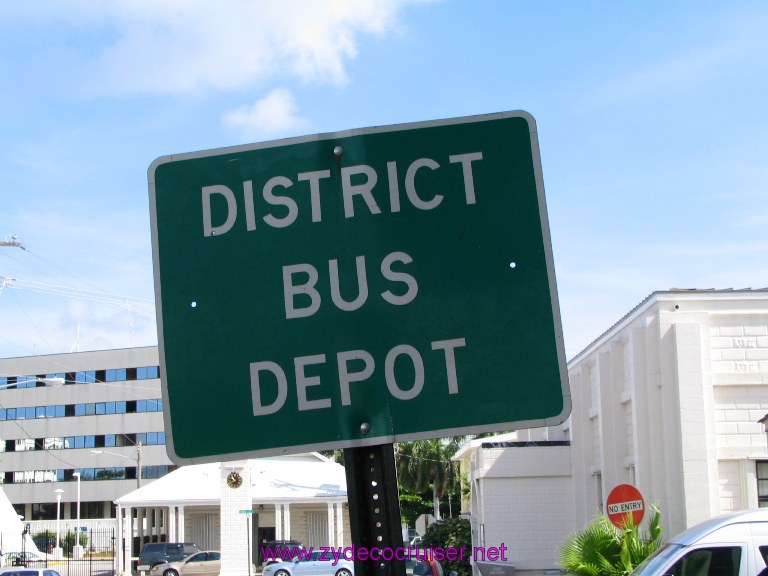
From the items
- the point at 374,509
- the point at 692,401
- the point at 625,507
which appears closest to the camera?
the point at 374,509

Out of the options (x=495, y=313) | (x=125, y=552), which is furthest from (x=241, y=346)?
(x=125, y=552)

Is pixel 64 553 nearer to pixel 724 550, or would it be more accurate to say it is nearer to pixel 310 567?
pixel 310 567

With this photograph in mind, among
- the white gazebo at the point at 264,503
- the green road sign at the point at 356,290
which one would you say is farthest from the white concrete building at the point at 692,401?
the white gazebo at the point at 264,503

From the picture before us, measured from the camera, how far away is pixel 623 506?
14.7 metres

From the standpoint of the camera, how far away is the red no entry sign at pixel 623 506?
47.8ft

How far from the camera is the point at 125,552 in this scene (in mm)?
44094

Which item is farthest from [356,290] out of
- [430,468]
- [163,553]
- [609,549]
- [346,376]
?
[430,468]

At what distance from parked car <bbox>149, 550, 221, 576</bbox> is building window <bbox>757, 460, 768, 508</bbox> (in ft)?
84.7

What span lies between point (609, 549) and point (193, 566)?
2683 cm

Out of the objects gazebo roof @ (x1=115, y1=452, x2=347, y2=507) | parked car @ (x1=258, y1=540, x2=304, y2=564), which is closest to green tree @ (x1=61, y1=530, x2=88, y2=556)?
gazebo roof @ (x1=115, y1=452, x2=347, y2=507)

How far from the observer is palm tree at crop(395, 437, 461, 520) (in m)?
62.3

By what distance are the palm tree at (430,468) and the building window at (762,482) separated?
1767 inches

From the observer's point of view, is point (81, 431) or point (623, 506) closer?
point (623, 506)

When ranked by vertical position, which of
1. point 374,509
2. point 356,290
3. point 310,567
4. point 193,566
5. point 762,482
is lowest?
point 193,566
